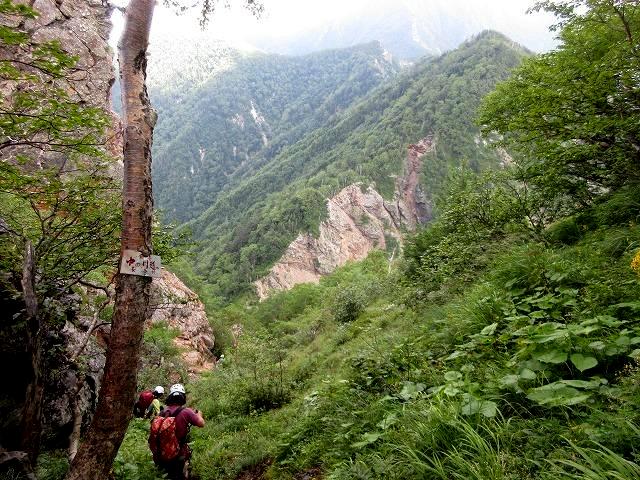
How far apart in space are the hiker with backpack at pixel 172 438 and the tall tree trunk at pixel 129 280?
1756mm

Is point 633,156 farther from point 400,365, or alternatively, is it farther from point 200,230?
point 200,230

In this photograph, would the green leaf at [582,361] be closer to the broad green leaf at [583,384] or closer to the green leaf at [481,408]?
the broad green leaf at [583,384]

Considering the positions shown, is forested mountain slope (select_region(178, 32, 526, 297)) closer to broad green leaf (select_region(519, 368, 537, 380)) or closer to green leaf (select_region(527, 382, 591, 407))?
broad green leaf (select_region(519, 368, 537, 380))

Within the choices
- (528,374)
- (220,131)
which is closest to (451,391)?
(528,374)

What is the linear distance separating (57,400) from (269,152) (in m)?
173

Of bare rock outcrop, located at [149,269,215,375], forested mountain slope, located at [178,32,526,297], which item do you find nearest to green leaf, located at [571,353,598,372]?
bare rock outcrop, located at [149,269,215,375]

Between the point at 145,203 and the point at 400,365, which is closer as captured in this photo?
the point at 145,203

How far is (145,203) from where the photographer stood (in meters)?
4.21

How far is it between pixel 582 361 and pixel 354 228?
3426 inches

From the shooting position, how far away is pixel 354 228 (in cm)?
8944

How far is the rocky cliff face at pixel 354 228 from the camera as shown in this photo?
82250 millimetres

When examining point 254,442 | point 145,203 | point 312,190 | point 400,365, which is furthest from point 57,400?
point 312,190

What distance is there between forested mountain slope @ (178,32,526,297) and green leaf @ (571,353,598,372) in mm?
77893

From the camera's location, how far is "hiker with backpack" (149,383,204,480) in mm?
5344
